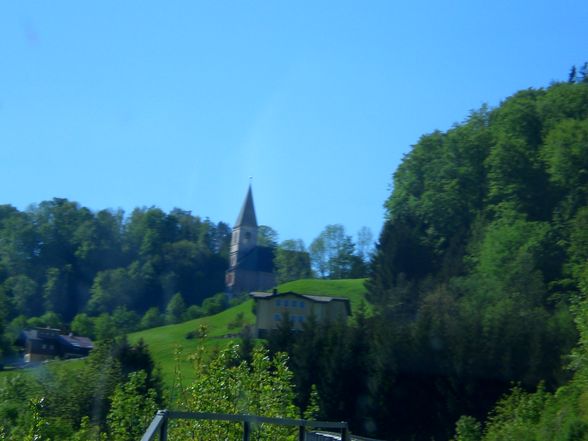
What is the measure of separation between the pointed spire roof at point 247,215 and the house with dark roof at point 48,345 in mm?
73708

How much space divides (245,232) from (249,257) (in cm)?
518

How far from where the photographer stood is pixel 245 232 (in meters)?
151

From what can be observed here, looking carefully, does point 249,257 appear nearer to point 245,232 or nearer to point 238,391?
point 245,232

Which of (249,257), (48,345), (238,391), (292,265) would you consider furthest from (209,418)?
(249,257)

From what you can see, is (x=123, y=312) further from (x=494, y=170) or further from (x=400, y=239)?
(x=494, y=170)

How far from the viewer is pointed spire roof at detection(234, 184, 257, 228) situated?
495 ft

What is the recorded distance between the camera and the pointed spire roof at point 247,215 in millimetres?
150875

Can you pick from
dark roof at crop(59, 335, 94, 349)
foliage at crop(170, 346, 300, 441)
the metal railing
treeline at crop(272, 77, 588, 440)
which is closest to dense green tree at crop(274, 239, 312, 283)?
treeline at crop(272, 77, 588, 440)

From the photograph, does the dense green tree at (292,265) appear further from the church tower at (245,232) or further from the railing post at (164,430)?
the railing post at (164,430)

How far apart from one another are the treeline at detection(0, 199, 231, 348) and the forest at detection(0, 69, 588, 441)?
281 mm

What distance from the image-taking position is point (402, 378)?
45.9 meters

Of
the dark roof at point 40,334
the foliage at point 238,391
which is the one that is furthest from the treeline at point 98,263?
the foliage at point 238,391

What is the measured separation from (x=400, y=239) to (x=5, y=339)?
30421 mm

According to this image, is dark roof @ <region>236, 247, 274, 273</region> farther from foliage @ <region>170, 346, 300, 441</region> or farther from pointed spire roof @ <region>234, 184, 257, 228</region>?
foliage @ <region>170, 346, 300, 441</region>
